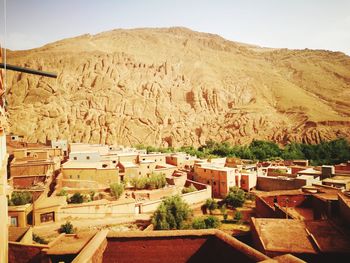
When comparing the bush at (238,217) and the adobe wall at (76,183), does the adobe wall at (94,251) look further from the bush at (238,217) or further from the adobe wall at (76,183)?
the adobe wall at (76,183)

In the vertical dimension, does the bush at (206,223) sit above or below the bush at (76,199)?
below

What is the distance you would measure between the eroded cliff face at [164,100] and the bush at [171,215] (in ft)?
111

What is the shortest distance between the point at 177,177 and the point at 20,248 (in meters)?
19.0

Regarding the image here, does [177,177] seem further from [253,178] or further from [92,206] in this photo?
[92,206]

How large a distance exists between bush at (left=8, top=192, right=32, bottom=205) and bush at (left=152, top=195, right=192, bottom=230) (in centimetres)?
852

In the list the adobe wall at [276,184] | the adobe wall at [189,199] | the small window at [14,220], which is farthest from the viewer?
the adobe wall at [276,184]

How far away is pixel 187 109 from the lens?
62.8 meters

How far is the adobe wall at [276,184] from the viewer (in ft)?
76.0

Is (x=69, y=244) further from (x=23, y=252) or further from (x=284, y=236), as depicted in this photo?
(x=284, y=236)

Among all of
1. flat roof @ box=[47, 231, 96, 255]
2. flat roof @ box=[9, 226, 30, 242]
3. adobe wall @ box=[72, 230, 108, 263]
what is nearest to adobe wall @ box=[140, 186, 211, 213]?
flat roof @ box=[9, 226, 30, 242]

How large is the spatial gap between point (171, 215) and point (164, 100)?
4417 cm

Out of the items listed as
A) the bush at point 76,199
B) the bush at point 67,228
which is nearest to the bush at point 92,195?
the bush at point 76,199

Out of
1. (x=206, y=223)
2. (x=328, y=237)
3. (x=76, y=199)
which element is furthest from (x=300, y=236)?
(x=76, y=199)

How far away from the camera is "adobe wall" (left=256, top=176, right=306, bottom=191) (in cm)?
2316
